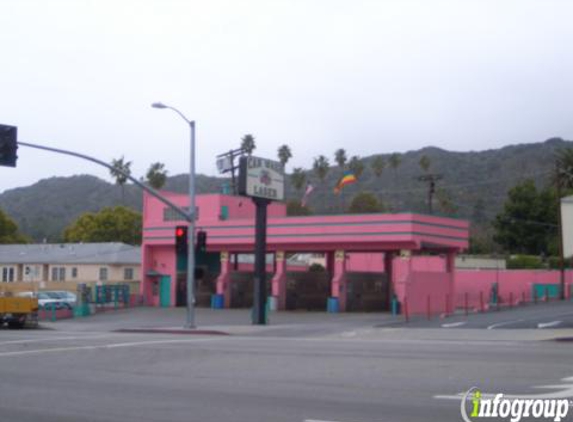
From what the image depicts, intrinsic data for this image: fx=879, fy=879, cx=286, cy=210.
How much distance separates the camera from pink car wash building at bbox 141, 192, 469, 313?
47.4 m

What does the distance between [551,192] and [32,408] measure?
83907 millimetres

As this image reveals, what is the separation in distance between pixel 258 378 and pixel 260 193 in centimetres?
2278

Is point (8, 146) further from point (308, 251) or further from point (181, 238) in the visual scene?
point (308, 251)

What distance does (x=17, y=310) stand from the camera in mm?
41469

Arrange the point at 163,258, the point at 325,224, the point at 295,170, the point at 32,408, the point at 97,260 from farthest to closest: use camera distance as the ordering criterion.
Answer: the point at 295,170
the point at 97,260
the point at 163,258
the point at 325,224
the point at 32,408

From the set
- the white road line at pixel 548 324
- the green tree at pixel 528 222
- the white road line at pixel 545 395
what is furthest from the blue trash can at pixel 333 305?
the green tree at pixel 528 222

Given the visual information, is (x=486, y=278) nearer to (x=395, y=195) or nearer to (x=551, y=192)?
(x=551, y=192)

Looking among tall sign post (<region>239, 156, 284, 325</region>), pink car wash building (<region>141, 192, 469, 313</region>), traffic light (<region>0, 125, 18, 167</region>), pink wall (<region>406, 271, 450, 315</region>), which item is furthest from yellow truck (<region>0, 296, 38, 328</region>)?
pink wall (<region>406, 271, 450, 315</region>)

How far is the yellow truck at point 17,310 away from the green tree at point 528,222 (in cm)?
6057

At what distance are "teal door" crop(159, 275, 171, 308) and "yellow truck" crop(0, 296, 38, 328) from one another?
643 inches

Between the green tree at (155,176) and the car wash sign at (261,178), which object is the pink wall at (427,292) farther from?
the green tree at (155,176)

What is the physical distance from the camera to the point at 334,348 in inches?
934

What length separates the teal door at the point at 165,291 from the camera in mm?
58156

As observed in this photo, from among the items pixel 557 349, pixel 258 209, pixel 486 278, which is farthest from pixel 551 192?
pixel 557 349
